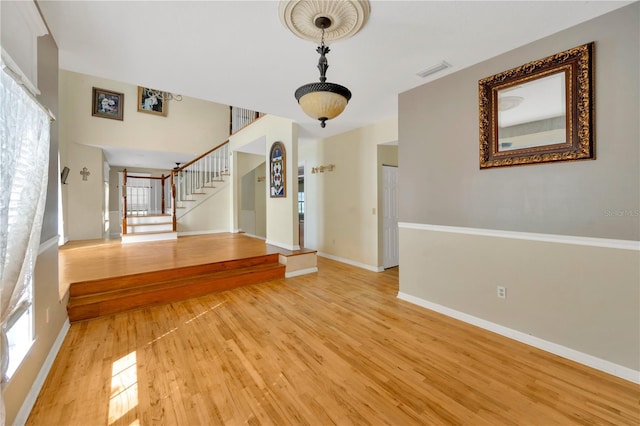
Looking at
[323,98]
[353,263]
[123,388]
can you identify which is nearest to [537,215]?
[323,98]

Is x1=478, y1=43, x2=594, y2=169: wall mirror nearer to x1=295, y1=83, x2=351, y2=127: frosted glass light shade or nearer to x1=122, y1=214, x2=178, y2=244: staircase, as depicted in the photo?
x1=295, y1=83, x2=351, y2=127: frosted glass light shade

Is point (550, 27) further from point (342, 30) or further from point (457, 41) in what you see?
point (342, 30)

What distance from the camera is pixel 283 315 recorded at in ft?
9.77

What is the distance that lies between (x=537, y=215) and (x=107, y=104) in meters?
8.78

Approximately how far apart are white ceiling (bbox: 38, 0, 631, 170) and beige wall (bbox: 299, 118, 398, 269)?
5.25 ft

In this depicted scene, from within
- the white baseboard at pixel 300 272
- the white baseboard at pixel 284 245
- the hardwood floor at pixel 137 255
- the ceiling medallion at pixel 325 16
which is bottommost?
the white baseboard at pixel 300 272

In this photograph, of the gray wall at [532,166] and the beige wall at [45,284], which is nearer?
the beige wall at [45,284]

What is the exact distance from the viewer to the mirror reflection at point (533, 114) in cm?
220

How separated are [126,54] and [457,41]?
314 centimetres

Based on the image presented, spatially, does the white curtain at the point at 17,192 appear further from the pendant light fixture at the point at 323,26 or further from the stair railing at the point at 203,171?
the stair railing at the point at 203,171

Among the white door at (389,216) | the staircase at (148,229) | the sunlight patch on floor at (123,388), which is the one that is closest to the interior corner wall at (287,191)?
the white door at (389,216)

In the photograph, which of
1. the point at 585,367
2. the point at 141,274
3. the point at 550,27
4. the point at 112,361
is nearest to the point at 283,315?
the point at 112,361

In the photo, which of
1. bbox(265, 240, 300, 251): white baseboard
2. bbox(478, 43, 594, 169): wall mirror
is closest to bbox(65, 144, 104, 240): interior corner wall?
bbox(265, 240, 300, 251): white baseboard

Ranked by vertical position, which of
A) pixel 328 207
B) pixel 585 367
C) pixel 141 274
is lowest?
pixel 585 367
